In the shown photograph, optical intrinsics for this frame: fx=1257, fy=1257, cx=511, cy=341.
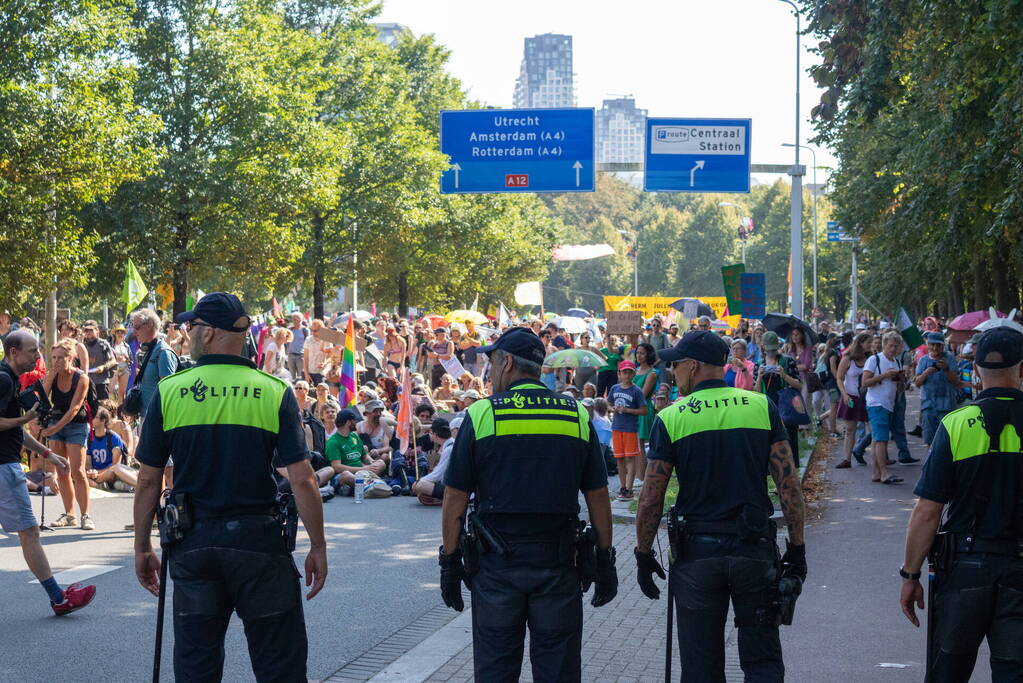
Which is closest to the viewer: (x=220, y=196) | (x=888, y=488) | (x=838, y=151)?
(x=888, y=488)

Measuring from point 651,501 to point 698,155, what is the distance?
17.2m

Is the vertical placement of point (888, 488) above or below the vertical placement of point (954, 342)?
below

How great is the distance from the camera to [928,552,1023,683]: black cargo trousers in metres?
4.43

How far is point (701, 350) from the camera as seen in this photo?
16.8ft

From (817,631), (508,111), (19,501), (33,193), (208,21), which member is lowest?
(817,631)

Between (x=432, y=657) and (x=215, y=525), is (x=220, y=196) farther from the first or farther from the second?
(x=215, y=525)

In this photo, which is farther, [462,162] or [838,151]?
[838,151]

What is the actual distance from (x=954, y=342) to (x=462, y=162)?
8.75 m

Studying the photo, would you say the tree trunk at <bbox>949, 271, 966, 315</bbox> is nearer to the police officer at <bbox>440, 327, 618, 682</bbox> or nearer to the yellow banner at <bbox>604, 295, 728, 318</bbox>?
the yellow banner at <bbox>604, 295, 728, 318</bbox>

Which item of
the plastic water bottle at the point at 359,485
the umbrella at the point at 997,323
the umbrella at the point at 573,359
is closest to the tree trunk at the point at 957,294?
the umbrella at the point at 997,323

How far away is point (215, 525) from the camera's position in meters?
4.53

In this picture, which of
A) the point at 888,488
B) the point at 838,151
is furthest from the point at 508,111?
the point at 838,151

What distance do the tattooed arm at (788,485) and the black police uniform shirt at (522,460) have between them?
0.47 metres

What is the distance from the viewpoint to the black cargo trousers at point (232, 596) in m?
4.51
